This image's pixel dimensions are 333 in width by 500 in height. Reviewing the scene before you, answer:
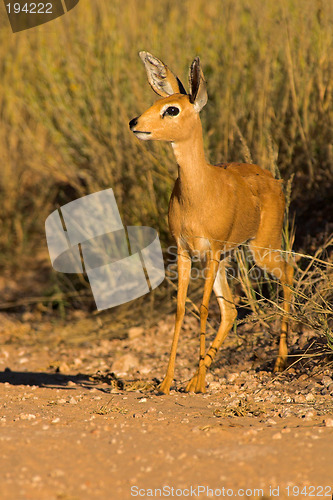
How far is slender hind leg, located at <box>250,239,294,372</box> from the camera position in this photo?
5059 millimetres

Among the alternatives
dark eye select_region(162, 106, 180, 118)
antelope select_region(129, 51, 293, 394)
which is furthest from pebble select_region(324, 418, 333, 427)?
dark eye select_region(162, 106, 180, 118)

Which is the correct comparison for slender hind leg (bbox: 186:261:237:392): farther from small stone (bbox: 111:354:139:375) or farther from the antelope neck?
small stone (bbox: 111:354:139:375)

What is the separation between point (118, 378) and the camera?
5.41m

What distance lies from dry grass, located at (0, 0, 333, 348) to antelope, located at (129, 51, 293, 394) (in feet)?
4.12

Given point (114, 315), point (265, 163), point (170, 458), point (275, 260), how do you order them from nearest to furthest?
1. point (170, 458)
2. point (275, 260)
3. point (265, 163)
4. point (114, 315)

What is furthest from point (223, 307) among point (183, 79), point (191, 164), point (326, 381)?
point (183, 79)

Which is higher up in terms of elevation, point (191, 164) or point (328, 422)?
point (191, 164)

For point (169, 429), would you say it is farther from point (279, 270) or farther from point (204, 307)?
point (279, 270)

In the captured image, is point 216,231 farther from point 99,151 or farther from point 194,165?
point 99,151

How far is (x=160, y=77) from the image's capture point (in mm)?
4508

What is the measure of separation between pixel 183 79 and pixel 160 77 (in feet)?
8.06

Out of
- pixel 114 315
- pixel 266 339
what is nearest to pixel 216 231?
pixel 266 339

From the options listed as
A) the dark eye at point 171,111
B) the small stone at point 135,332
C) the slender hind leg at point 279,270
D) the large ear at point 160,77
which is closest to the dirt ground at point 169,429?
the slender hind leg at point 279,270

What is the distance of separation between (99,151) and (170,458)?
4.41 metres
